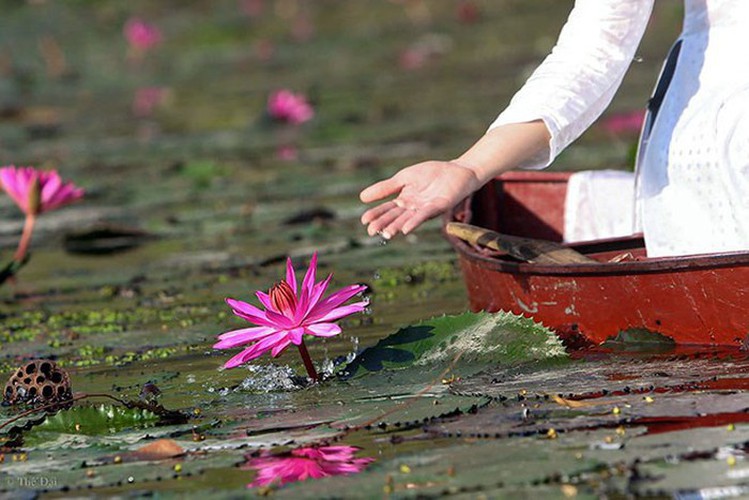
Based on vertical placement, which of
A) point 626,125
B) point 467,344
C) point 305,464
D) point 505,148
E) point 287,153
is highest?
point 287,153

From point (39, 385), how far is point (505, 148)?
3.48 ft

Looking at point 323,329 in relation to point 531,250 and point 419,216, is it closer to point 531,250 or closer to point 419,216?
point 419,216

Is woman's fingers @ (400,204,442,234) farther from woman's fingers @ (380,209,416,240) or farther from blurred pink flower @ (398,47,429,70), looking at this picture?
blurred pink flower @ (398,47,429,70)

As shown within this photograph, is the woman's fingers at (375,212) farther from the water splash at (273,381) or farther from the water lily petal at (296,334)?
the water splash at (273,381)

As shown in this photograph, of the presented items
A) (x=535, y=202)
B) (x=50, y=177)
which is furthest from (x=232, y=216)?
(x=535, y=202)

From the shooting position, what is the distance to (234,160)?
786 cm

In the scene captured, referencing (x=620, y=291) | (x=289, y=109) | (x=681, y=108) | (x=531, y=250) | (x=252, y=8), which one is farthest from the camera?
(x=252, y=8)

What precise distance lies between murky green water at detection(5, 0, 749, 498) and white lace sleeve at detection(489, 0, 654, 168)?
17.3 inches

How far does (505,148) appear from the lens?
118 inches

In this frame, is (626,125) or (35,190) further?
(626,125)

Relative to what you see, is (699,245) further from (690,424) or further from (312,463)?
(312,463)

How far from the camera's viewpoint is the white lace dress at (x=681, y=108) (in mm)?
3027

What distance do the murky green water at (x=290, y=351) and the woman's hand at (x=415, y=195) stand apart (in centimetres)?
31

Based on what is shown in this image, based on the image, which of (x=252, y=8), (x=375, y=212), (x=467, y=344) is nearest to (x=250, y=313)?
(x=375, y=212)
